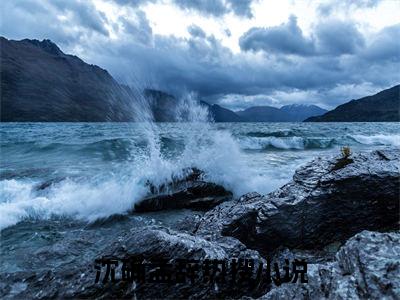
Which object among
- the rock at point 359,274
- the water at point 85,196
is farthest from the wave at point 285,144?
the rock at point 359,274

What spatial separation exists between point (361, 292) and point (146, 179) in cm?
959

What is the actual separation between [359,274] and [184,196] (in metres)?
7.64

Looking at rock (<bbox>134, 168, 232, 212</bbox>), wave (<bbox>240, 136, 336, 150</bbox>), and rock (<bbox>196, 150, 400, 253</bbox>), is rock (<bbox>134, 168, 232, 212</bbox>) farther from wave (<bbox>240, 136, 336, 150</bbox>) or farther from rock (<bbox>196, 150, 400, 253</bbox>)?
wave (<bbox>240, 136, 336, 150</bbox>)

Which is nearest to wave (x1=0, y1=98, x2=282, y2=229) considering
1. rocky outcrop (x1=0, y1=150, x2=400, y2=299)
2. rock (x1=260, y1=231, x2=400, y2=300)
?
rocky outcrop (x1=0, y1=150, x2=400, y2=299)

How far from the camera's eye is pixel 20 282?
530 cm

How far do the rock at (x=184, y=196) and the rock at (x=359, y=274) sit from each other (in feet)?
22.3

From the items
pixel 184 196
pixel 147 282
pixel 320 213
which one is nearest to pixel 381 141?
pixel 184 196

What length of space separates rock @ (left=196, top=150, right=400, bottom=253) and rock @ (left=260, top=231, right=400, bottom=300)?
100 inches

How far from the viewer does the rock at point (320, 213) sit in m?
6.61

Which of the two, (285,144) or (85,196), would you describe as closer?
(85,196)

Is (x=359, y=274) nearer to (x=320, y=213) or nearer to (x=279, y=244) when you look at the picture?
(x=279, y=244)

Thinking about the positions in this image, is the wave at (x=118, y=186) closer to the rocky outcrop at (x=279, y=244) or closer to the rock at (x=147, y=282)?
the rocky outcrop at (x=279, y=244)

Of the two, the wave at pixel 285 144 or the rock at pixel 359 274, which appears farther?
the wave at pixel 285 144

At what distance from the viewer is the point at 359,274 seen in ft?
11.5
